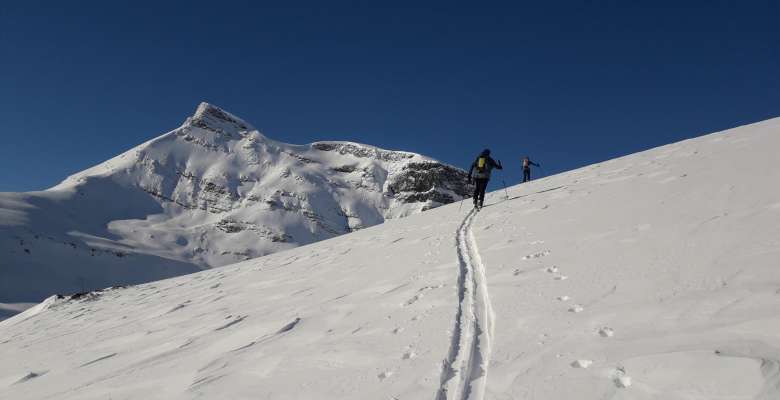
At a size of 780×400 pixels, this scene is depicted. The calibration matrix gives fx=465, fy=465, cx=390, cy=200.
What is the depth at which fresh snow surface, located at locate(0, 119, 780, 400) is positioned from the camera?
3.27 meters

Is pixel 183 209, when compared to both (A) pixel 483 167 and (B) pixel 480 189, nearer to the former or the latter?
(B) pixel 480 189

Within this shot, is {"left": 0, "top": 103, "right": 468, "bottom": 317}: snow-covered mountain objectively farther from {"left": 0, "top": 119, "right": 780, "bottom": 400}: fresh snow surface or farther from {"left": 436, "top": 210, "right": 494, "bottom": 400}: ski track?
{"left": 436, "top": 210, "right": 494, "bottom": 400}: ski track

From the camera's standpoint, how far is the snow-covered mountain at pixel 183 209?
250ft

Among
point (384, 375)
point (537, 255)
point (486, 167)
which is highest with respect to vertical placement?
point (486, 167)

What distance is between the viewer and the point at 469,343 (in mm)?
4164

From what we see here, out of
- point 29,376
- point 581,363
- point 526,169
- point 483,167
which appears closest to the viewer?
point 581,363

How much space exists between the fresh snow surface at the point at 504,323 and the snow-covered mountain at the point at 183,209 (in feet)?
224

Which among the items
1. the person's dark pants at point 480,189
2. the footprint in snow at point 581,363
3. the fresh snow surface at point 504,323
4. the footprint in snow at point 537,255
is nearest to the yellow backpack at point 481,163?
the person's dark pants at point 480,189

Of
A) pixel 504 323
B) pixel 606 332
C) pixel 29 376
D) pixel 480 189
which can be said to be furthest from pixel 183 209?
pixel 606 332

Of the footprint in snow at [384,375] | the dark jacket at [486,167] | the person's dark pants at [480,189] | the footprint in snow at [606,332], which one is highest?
the dark jacket at [486,167]

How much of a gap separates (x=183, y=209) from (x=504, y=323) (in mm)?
152605

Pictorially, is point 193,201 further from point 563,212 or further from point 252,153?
point 563,212

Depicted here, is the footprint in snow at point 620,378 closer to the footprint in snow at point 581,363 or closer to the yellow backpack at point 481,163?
the footprint in snow at point 581,363

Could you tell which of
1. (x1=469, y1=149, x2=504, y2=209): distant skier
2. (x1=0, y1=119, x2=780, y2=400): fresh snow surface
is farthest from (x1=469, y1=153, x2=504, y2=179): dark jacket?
(x1=0, y1=119, x2=780, y2=400): fresh snow surface
